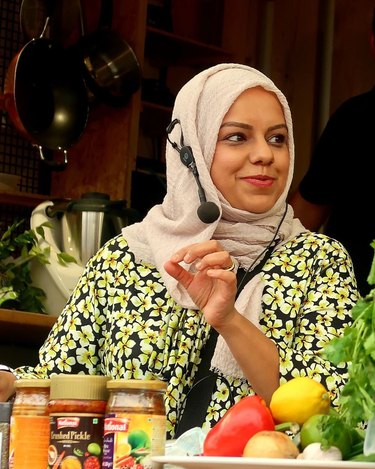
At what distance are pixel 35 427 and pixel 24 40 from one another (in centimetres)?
270

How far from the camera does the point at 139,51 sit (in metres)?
3.83

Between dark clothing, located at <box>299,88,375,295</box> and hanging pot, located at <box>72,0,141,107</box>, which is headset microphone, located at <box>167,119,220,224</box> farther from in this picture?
hanging pot, located at <box>72,0,141,107</box>

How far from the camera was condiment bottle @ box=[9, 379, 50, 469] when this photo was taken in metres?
1.39

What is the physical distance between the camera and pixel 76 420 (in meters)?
1.32

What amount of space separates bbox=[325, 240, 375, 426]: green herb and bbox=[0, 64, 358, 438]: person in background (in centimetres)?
72

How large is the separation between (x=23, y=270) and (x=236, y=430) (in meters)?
1.94

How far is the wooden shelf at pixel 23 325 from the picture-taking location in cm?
281

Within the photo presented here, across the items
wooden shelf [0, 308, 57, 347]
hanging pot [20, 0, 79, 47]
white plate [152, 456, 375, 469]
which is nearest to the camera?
white plate [152, 456, 375, 469]

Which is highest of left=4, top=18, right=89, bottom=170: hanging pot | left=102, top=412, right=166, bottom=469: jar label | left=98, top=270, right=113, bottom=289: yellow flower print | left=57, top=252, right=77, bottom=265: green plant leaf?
left=4, top=18, right=89, bottom=170: hanging pot

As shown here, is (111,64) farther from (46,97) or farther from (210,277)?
(210,277)

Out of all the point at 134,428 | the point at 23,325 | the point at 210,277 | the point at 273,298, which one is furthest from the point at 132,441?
the point at 23,325

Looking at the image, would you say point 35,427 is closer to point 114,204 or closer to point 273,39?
point 114,204

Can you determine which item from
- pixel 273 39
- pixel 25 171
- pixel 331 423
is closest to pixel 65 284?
pixel 25 171

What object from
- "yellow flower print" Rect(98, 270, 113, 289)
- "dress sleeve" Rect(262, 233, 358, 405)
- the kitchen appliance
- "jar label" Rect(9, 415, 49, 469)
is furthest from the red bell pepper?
the kitchen appliance
